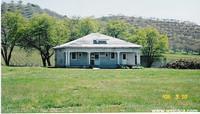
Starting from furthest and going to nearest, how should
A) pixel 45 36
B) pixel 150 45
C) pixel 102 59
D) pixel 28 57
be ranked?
pixel 102 59 < pixel 150 45 < pixel 45 36 < pixel 28 57

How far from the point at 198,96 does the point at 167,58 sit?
6.75 m

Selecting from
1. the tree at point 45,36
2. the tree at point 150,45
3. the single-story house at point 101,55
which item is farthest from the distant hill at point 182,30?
the single-story house at point 101,55

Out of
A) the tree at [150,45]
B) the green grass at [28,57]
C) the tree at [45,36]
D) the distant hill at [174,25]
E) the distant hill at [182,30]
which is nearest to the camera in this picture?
the distant hill at [174,25]

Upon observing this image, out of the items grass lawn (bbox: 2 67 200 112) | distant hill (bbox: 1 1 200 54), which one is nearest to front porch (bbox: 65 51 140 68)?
distant hill (bbox: 1 1 200 54)

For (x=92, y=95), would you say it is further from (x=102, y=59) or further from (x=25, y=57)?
(x=102, y=59)

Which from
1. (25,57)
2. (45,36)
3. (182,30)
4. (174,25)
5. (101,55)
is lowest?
(101,55)

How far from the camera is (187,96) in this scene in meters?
9.23

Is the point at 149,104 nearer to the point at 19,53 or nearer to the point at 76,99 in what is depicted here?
the point at 76,99

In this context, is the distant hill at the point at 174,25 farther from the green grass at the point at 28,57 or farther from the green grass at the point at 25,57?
the green grass at the point at 25,57

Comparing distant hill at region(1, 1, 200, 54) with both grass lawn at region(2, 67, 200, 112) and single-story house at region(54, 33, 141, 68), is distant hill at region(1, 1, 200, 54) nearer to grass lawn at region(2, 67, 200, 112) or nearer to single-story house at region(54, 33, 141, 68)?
grass lawn at region(2, 67, 200, 112)

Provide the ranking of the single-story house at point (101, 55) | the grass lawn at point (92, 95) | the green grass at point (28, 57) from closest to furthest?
1. the grass lawn at point (92, 95)
2. the green grass at point (28, 57)
3. the single-story house at point (101, 55)

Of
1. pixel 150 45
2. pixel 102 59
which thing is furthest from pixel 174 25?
pixel 102 59

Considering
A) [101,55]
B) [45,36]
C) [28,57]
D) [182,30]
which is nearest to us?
[182,30]

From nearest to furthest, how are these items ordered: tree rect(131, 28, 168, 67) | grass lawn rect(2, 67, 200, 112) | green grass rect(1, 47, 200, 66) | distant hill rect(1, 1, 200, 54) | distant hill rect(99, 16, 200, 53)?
grass lawn rect(2, 67, 200, 112) < distant hill rect(1, 1, 200, 54) < distant hill rect(99, 16, 200, 53) < green grass rect(1, 47, 200, 66) < tree rect(131, 28, 168, 67)
